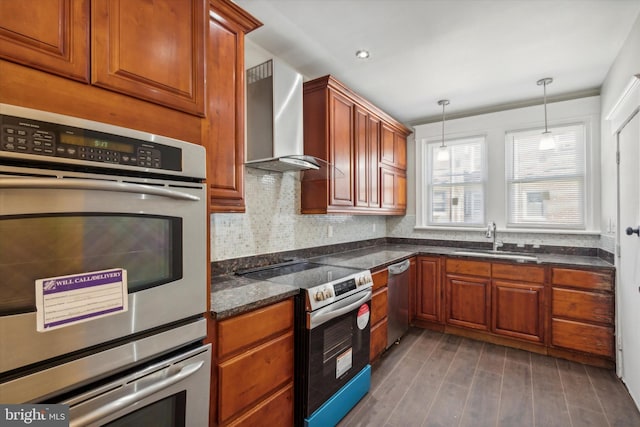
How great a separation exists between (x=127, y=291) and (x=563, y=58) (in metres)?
3.48

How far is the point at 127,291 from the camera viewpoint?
957 mm

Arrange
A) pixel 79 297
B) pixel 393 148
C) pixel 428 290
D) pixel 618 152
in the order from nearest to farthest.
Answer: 1. pixel 79 297
2. pixel 618 152
3. pixel 428 290
4. pixel 393 148

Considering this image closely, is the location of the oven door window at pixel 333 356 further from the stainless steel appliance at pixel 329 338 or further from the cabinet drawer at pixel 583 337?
the cabinet drawer at pixel 583 337

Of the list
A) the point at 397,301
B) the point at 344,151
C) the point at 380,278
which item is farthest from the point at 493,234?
the point at 344,151

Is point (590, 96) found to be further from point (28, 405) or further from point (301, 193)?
point (28, 405)

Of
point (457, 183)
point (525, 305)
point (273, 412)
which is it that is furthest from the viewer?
point (457, 183)

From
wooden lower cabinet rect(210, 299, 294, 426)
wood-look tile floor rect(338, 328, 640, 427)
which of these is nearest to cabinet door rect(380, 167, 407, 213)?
wood-look tile floor rect(338, 328, 640, 427)

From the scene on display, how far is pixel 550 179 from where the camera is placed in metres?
3.46

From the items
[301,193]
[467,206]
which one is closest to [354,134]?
[301,193]

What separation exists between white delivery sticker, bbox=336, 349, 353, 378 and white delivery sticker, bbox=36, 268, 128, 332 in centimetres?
141

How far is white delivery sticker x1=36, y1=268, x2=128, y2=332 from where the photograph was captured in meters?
0.80

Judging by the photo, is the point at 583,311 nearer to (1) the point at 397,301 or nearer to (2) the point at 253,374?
(1) the point at 397,301

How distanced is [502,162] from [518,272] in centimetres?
139

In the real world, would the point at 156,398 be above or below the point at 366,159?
below
